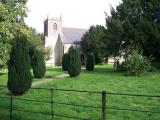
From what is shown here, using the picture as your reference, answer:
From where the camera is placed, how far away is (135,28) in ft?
104

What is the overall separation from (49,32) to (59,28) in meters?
2.70

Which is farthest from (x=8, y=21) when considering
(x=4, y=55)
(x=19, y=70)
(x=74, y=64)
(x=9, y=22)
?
(x=19, y=70)

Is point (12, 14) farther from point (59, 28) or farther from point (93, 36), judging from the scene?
point (59, 28)

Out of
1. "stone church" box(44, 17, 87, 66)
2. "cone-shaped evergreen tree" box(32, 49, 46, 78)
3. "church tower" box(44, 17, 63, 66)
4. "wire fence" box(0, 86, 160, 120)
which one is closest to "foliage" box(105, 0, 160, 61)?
"cone-shaped evergreen tree" box(32, 49, 46, 78)

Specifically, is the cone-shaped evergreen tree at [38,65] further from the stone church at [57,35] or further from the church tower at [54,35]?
the church tower at [54,35]

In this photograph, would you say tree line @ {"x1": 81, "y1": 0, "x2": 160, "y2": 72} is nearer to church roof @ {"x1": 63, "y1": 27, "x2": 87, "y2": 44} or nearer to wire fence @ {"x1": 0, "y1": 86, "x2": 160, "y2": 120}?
wire fence @ {"x1": 0, "y1": 86, "x2": 160, "y2": 120}

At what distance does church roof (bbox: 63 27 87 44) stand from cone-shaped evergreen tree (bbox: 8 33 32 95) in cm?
5962

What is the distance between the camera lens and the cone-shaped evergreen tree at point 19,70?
1800 cm

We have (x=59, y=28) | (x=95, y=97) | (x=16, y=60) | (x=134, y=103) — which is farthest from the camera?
(x=59, y=28)

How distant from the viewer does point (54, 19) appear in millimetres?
82312

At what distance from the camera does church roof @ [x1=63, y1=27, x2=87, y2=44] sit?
78787mm

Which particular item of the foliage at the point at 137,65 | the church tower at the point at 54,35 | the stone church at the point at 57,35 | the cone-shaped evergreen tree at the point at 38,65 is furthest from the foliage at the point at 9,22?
the church tower at the point at 54,35

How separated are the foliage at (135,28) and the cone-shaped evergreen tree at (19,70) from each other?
1488 centimetres

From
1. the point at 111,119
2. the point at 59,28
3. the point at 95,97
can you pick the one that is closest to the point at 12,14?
the point at 95,97
